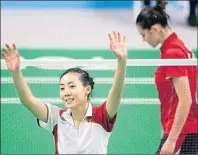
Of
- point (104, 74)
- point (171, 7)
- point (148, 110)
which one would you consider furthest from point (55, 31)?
point (148, 110)

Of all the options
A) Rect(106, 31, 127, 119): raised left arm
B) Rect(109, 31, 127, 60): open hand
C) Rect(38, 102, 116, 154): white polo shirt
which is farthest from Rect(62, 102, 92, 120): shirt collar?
Rect(109, 31, 127, 60): open hand

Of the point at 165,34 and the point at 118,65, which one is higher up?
the point at 165,34

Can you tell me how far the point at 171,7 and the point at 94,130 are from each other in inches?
284

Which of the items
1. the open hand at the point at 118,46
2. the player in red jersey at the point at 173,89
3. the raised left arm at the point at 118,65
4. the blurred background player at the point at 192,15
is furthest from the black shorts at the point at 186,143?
the blurred background player at the point at 192,15

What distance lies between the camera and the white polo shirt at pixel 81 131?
327 cm

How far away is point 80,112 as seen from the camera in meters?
3.37

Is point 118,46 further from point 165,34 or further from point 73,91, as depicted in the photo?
point 165,34

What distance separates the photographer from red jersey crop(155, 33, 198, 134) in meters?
4.13

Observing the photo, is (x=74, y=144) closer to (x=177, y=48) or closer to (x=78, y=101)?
(x=78, y=101)

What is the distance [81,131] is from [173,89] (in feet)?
3.41

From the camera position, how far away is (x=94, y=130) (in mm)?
3342

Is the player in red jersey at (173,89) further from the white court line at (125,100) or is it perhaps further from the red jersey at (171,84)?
the white court line at (125,100)

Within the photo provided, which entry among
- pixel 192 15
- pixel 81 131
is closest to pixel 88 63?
pixel 81 131

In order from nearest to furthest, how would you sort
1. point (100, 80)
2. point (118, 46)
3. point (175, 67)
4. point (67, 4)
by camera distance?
1. point (118, 46)
2. point (175, 67)
3. point (100, 80)
4. point (67, 4)
